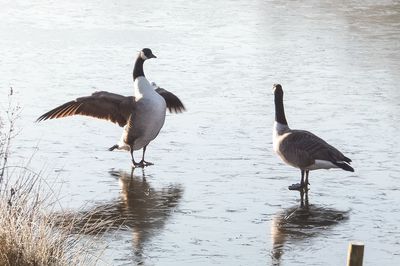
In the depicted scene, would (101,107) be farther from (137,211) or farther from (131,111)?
(137,211)

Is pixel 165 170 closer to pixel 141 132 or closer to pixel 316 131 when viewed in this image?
pixel 141 132

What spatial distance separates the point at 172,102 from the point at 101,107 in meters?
1.21

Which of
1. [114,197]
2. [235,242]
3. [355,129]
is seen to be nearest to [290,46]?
[355,129]

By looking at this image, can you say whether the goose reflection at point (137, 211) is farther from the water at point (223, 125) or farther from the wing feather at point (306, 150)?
the wing feather at point (306, 150)

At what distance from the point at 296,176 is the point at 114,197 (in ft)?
7.07

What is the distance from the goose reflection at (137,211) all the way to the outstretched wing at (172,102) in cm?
195

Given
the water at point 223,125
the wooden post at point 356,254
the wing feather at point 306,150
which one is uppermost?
the wooden post at point 356,254

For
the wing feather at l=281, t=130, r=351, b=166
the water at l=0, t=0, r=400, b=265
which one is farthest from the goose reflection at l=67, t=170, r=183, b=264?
the wing feather at l=281, t=130, r=351, b=166

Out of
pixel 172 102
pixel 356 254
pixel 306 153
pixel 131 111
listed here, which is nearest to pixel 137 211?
pixel 306 153

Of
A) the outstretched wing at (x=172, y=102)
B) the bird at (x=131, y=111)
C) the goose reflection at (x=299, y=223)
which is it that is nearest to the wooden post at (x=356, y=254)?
the goose reflection at (x=299, y=223)

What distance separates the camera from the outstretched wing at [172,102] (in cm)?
1335

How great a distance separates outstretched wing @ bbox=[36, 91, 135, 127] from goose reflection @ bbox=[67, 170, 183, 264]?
3.85 ft

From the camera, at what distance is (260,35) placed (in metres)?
22.5

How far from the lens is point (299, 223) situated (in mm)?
9852
